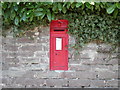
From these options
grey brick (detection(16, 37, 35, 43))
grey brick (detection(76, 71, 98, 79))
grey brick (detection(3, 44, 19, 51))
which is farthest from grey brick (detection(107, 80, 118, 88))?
grey brick (detection(3, 44, 19, 51))

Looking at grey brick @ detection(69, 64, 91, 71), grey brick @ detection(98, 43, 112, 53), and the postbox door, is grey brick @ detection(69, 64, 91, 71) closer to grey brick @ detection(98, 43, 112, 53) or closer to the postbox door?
the postbox door

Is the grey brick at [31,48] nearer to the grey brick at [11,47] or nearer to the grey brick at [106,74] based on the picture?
the grey brick at [11,47]

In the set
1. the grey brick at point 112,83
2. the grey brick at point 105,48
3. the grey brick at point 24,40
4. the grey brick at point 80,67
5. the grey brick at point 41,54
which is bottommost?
the grey brick at point 112,83

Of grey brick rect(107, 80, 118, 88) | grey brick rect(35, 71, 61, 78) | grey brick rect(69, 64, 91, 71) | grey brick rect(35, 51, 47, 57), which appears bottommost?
grey brick rect(107, 80, 118, 88)

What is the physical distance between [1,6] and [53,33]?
108cm

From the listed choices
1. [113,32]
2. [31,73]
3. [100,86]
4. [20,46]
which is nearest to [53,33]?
[20,46]

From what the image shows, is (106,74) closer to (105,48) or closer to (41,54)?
(105,48)

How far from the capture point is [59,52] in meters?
3.33

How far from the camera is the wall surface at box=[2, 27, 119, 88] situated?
10.9ft

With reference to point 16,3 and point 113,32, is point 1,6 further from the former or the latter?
point 113,32

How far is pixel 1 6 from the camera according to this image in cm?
286

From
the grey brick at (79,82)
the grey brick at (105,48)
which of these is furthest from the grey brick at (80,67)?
the grey brick at (105,48)

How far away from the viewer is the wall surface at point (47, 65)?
10.9 ft

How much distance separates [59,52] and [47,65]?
0.36 m
